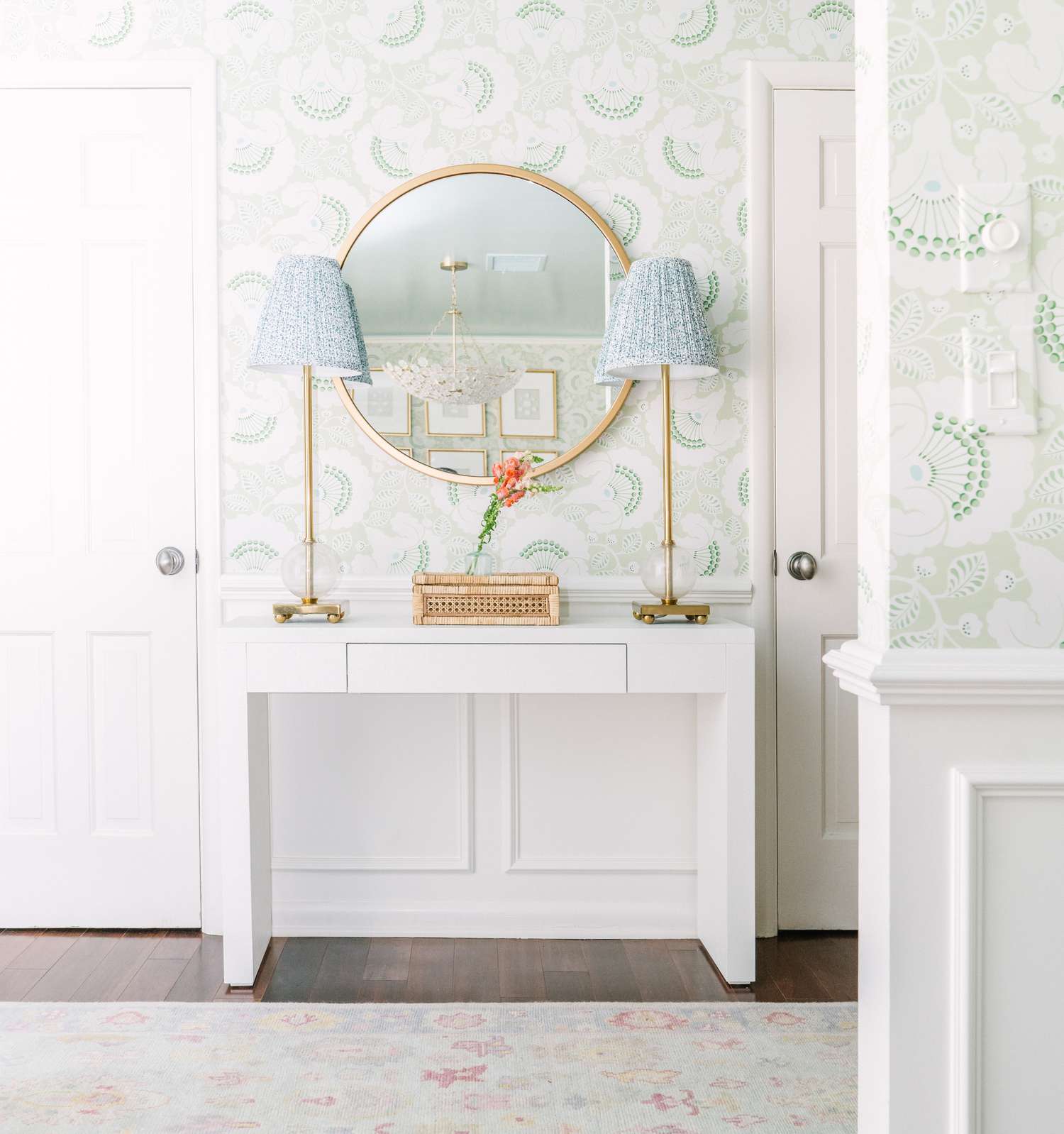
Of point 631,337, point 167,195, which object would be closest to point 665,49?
point 631,337

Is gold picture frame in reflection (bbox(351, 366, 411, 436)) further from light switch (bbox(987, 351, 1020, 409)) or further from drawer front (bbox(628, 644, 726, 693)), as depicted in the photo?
light switch (bbox(987, 351, 1020, 409))

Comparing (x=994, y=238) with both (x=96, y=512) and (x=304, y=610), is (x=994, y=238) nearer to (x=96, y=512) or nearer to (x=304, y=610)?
(x=304, y=610)

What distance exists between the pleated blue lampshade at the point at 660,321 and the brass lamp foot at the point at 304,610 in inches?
33.3

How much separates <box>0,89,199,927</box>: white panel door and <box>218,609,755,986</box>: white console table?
17.6 inches

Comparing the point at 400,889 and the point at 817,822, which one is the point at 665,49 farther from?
the point at 400,889

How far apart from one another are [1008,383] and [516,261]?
1.56m

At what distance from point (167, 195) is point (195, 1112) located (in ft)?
6.91

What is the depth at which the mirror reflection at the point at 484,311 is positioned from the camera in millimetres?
2527

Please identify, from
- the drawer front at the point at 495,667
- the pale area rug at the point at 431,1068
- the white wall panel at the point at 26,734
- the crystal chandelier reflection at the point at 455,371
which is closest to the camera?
the pale area rug at the point at 431,1068

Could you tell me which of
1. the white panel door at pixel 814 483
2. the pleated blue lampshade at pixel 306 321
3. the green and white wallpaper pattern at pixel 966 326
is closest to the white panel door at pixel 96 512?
the pleated blue lampshade at pixel 306 321

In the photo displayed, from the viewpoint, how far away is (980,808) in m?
1.23

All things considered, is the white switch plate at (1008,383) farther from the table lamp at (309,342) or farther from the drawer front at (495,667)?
the table lamp at (309,342)

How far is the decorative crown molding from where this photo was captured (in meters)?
1.20

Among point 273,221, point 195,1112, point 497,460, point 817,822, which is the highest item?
point 273,221
